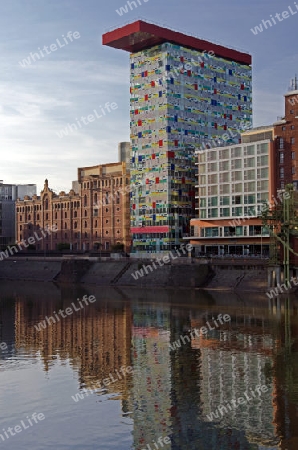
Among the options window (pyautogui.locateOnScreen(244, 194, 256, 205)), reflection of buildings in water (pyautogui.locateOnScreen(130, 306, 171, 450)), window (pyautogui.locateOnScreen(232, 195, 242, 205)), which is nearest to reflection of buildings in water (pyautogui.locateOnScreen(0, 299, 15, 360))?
reflection of buildings in water (pyautogui.locateOnScreen(130, 306, 171, 450))

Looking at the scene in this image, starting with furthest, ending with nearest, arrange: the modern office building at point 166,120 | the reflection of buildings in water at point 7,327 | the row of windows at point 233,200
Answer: the modern office building at point 166,120 → the row of windows at point 233,200 → the reflection of buildings in water at point 7,327

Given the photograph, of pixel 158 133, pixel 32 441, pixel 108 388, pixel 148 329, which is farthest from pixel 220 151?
pixel 32 441

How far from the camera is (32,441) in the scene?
36.6m

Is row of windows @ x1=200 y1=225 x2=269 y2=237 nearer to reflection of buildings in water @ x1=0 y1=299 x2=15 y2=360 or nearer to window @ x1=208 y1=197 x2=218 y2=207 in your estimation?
window @ x1=208 y1=197 x2=218 y2=207

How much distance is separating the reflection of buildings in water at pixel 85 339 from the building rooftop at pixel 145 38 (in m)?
85.8

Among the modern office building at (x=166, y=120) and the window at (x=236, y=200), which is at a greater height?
the modern office building at (x=166, y=120)

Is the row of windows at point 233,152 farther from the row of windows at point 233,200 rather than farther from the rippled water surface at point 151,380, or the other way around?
the rippled water surface at point 151,380

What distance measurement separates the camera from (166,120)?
548 ft

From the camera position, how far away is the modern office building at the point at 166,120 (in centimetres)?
16712

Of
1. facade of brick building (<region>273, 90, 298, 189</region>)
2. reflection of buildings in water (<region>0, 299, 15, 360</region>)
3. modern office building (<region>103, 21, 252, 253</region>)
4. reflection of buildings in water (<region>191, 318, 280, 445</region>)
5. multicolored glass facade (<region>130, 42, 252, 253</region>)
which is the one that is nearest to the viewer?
reflection of buildings in water (<region>191, 318, 280, 445</region>)

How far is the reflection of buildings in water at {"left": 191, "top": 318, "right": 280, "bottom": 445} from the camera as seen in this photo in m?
39.0

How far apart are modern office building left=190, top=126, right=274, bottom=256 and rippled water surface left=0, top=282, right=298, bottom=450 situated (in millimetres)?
51552

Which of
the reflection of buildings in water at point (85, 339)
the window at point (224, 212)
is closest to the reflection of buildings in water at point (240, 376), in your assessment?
the reflection of buildings in water at point (85, 339)

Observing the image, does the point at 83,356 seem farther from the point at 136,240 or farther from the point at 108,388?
the point at 136,240
